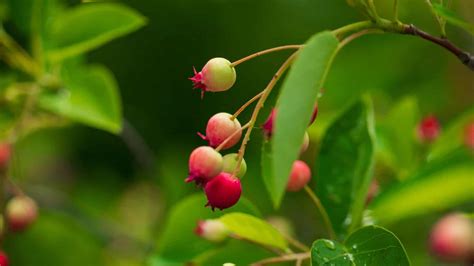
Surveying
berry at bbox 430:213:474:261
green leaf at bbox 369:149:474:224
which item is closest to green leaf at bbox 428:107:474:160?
green leaf at bbox 369:149:474:224

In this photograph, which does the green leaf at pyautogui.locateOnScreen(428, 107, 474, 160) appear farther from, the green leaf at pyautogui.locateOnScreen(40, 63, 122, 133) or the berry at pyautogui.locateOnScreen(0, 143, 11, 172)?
the berry at pyautogui.locateOnScreen(0, 143, 11, 172)

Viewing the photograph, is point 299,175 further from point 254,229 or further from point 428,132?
point 428,132

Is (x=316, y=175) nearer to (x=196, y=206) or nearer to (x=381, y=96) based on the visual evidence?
(x=196, y=206)

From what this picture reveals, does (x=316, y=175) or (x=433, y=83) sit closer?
(x=316, y=175)

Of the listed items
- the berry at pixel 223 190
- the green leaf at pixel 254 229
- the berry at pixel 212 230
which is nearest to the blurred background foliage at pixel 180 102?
the berry at pixel 212 230

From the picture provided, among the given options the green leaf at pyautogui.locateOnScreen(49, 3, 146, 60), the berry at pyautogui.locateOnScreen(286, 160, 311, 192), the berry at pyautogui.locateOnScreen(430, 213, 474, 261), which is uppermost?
the green leaf at pyautogui.locateOnScreen(49, 3, 146, 60)

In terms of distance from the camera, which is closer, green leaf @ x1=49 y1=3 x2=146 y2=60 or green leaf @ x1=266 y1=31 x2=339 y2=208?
green leaf @ x1=266 y1=31 x2=339 y2=208

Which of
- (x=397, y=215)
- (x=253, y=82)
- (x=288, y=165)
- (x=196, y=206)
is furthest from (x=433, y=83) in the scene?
(x=288, y=165)
